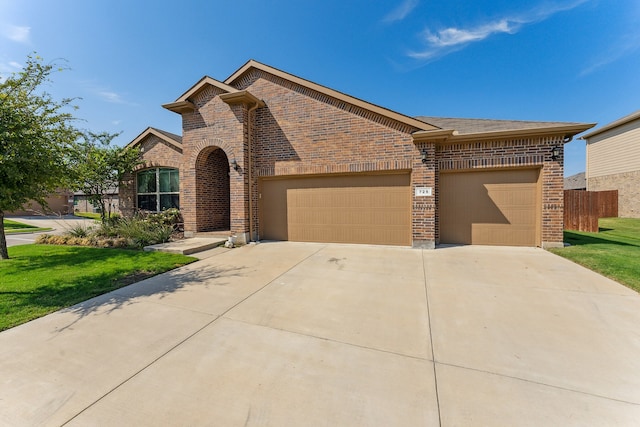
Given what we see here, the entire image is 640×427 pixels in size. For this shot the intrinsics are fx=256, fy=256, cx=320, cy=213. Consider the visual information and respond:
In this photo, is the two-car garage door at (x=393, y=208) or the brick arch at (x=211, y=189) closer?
the two-car garage door at (x=393, y=208)

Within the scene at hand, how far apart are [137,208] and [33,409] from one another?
10841mm

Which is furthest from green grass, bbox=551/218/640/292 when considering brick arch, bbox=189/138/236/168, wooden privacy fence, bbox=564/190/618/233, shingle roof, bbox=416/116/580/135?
brick arch, bbox=189/138/236/168

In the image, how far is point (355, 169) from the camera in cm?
819

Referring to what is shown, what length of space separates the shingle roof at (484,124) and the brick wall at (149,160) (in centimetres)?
1021

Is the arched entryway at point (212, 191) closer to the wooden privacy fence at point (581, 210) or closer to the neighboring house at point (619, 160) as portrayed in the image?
the wooden privacy fence at point (581, 210)

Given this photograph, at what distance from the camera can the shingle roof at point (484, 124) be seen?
7395mm

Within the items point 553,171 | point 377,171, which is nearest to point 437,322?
point 377,171

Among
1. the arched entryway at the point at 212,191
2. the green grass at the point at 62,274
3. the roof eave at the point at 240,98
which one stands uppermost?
the roof eave at the point at 240,98

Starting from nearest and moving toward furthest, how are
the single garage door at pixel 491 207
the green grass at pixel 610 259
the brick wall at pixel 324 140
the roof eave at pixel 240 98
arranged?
the green grass at pixel 610 259 → the single garage door at pixel 491 207 → the brick wall at pixel 324 140 → the roof eave at pixel 240 98

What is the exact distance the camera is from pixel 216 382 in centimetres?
224

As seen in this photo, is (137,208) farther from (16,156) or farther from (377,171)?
(377,171)

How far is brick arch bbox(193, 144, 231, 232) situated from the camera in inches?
371

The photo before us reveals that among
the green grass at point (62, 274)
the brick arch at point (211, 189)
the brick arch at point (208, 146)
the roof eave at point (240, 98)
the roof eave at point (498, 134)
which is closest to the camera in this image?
the green grass at point (62, 274)

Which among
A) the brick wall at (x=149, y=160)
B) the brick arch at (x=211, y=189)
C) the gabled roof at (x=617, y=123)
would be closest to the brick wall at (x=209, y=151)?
the brick arch at (x=211, y=189)
